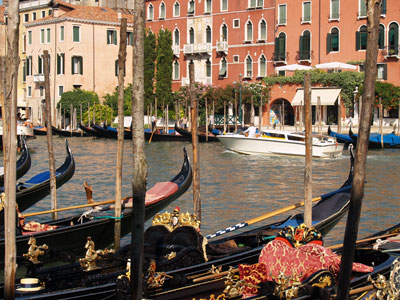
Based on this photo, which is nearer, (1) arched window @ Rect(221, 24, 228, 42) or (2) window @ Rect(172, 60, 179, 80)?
(1) arched window @ Rect(221, 24, 228, 42)

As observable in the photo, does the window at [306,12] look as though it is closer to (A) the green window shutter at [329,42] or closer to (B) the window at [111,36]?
(A) the green window shutter at [329,42]

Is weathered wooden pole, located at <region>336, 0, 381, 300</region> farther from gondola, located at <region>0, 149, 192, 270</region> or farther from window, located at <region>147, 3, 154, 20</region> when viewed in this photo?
window, located at <region>147, 3, 154, 20</region>

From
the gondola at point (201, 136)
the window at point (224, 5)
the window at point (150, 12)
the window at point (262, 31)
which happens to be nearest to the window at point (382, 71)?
the window at point (262, 31)

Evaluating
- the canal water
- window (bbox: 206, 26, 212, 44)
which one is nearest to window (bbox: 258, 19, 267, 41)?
window (bbox: 206, 26, 212, 44)

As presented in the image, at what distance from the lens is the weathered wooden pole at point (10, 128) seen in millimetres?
3279

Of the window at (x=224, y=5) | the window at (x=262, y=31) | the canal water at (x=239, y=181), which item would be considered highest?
the window at (x=224, y=5)

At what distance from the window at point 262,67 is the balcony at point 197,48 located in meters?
2.08

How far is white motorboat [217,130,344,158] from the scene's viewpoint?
50.4ft

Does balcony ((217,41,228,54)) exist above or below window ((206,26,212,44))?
below

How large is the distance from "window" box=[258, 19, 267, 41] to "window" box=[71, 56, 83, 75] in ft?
25.0

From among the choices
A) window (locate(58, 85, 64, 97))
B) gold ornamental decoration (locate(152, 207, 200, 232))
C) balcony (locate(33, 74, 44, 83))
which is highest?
balcony (locate(33, 74, 44, 83))

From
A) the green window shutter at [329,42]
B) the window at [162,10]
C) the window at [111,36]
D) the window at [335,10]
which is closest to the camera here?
the window at [335,10]

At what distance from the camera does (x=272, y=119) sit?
22359 millimetres

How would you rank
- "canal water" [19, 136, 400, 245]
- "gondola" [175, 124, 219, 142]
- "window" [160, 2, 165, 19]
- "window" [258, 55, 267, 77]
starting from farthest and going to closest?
1. "window" [160, 2, 165, 19]
2. "window" [258, 55, 267, 77]
3. "gondola" [175, 124, 219, 142]
4. "canal water" [19, 136, 400, 245]
